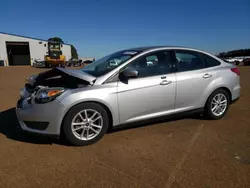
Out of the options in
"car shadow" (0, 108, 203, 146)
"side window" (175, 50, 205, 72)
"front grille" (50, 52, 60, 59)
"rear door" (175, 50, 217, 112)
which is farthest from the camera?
"front grille" (50, 52, 60, 59)

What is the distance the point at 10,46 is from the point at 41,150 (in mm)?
50977

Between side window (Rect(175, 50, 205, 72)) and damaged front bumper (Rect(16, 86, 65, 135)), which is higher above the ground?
side window (Rect(175, 50, 205, 72))

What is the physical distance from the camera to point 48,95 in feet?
9.36

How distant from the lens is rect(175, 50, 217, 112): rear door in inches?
144

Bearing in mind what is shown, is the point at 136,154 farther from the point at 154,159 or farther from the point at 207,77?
the point at 207,77

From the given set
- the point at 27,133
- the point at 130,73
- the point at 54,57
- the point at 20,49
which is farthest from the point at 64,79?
the point at 20,49

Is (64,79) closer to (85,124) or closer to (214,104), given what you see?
(85,124)

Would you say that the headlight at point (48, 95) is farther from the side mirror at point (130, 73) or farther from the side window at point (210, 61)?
the side window at point (210, 61)

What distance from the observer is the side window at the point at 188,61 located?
12.3 feet


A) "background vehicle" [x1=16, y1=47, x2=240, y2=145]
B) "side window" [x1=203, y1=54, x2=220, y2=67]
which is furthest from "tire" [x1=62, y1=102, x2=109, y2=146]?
"side window" [x1=203, y1=54, x2=220, y2=67]

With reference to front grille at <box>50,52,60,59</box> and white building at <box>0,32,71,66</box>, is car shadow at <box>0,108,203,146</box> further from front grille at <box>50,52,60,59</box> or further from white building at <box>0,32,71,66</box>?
white building at <box>0,32,71,66</box>

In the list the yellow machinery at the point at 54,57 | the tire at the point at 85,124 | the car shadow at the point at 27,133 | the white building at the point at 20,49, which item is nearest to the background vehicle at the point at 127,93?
the tire at the point at 85,124

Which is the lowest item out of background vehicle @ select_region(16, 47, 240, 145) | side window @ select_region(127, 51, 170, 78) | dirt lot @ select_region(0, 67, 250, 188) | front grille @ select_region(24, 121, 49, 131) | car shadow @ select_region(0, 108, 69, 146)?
dirt lot @ select_region(0, 67, 250, 188)

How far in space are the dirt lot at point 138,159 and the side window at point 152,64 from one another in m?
1.06
